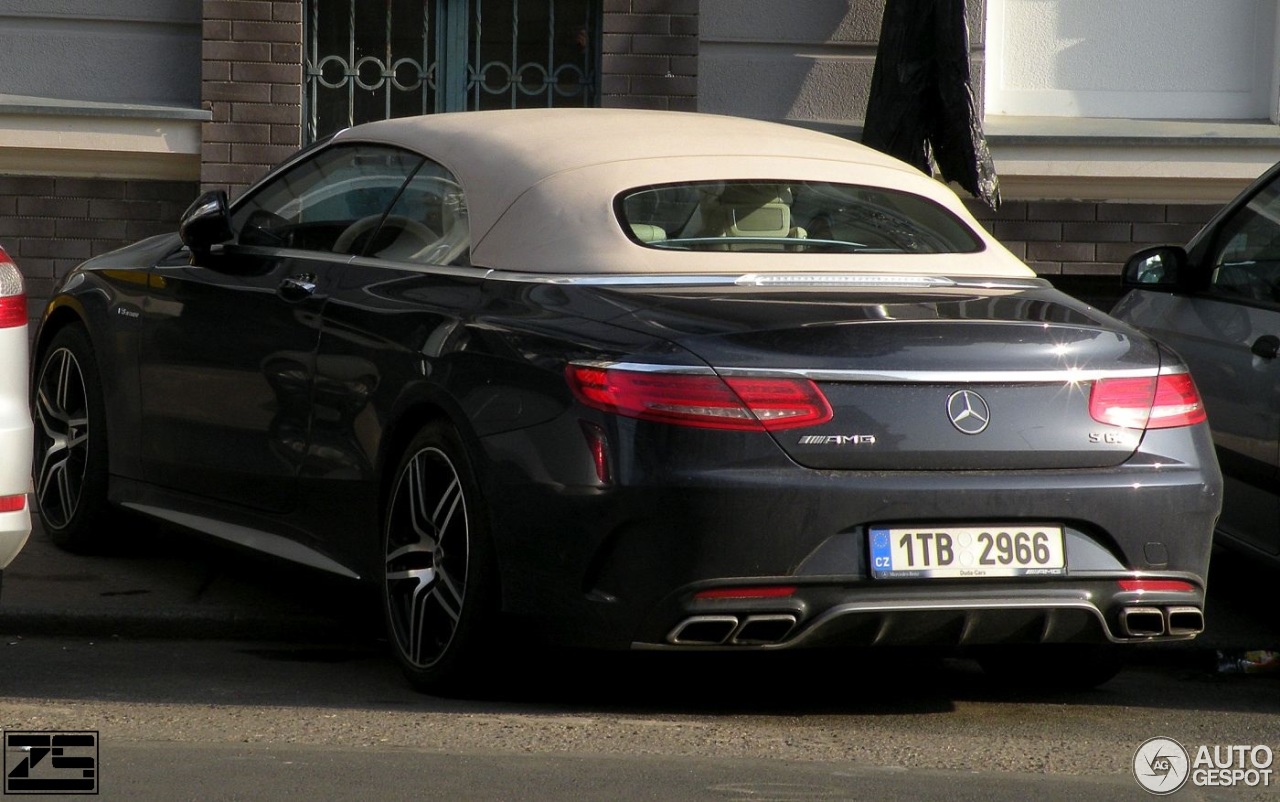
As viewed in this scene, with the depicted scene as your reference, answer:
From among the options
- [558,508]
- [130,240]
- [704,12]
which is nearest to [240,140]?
[130,240]

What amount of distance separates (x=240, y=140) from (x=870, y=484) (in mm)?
6418

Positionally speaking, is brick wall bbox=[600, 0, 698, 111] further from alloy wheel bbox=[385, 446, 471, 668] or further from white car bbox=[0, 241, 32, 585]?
white car bbox=[0, 241, 32, 585]

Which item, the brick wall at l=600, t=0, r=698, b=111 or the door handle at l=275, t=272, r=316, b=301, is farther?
the brick wall at l=600, t=0, r=698, b=111

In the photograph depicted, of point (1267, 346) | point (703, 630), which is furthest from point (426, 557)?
point (1267, 346)

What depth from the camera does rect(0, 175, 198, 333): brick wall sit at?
10.3 m

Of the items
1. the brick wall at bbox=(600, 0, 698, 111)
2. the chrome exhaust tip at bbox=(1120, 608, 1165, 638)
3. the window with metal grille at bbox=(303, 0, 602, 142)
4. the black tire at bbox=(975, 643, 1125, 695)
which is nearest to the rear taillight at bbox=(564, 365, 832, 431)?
the chrome exhaust tip at bbox=(1120, 608, 1165, 638)

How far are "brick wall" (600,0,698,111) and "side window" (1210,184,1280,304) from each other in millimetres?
4191

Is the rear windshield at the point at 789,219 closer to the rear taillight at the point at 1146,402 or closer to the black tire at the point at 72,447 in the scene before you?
the rear taillight at the point at 1146,402

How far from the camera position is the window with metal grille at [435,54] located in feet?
34.2

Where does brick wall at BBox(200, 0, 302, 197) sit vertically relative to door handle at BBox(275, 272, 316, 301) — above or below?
above

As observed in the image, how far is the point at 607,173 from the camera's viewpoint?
17.4 ft

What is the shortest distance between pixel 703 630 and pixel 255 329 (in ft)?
6.15

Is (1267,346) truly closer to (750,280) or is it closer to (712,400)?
(750,280)

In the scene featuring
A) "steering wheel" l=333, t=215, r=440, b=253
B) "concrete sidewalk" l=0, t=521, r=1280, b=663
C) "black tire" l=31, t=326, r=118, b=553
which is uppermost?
"steering wheel" l=333, t=215, r=440, b=253
